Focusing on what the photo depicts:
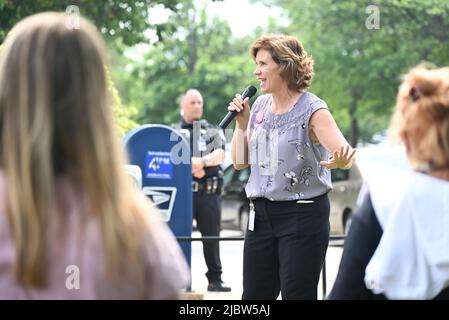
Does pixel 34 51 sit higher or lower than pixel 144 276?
higher

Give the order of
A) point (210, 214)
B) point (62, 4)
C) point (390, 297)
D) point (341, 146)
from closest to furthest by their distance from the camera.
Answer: point (390, 297)
point (341, 146)
point (210, 214)
point (62, 4)

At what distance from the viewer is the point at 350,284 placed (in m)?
3.02

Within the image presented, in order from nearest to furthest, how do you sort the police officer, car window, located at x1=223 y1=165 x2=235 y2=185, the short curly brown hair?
1. the short curly brown hair
2. the police officer
3. car window, located at x1=223 y1=165 x2=235 y2=185

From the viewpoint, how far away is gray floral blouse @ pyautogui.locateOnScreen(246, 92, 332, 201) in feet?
16.0

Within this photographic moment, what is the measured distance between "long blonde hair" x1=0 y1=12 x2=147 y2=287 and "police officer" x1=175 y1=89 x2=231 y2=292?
6.74m

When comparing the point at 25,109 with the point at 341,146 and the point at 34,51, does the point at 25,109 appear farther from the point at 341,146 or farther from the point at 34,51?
the point at 341,146

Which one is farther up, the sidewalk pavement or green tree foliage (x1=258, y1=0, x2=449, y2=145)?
green tree foliage (x1=258, y1=0, x2=449, y2=145)

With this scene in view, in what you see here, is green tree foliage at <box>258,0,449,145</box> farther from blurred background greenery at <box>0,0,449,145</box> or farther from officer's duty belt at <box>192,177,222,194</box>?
officer's duty belt at <box>192,177,222,194</box>

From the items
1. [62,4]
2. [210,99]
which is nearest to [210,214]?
[62,4]

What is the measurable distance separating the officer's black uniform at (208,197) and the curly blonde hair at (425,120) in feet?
20.2

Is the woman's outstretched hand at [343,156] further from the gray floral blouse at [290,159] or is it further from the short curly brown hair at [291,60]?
the short curly brown hair at [291,60]

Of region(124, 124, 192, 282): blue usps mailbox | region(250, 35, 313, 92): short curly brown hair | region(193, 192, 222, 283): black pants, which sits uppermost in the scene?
region(250, 35, 313, 92): short curly brown hair

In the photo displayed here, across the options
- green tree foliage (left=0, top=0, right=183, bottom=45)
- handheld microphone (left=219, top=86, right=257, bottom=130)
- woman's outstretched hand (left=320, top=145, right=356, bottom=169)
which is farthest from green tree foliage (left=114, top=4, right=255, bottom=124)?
woman's outstretched hand (left=320, top=145, right=356, bottom=169)
